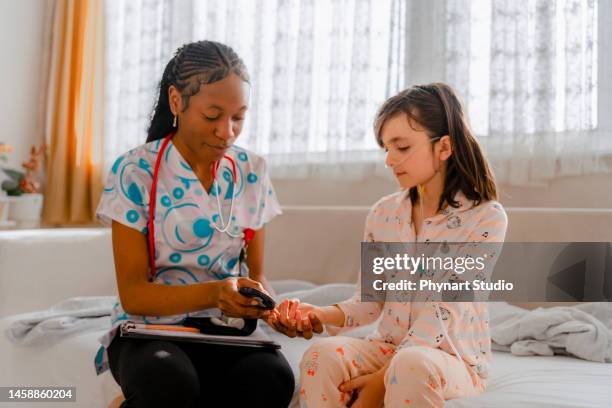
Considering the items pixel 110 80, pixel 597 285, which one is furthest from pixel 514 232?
pixel 110 80

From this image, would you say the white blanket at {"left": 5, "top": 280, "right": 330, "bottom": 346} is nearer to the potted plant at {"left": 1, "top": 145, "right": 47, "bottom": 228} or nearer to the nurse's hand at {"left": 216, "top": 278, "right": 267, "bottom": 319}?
the nurse's hand at {"left": 216, "top": 278, "right": 267, "bottom": 319}

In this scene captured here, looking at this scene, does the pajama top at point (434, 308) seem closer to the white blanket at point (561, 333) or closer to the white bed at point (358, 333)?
the white bed at point (358, 333)

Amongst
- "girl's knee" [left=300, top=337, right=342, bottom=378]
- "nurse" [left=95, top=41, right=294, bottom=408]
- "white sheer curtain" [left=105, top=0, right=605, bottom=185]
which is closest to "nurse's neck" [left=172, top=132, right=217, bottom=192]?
"nurse" [left=95, top=41, right=294, bottom=408]

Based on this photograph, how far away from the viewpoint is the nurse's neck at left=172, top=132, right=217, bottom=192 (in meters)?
1.45

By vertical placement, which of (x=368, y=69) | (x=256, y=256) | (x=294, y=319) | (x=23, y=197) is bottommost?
(x=294, y=319)

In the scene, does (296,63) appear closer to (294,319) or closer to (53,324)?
(53,324)

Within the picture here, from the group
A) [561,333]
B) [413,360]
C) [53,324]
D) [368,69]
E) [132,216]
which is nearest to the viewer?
[413,360]

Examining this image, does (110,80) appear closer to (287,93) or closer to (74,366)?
(287,93)

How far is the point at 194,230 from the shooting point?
139 cm

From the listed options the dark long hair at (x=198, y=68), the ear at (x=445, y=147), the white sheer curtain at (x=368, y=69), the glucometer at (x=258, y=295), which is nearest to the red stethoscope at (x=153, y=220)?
the dark long hair at (x=198, y=68)

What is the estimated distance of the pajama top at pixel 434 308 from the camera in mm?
1253

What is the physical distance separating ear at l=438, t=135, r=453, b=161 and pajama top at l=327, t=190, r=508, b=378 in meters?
0.09

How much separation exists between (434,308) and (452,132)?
1.24 ft

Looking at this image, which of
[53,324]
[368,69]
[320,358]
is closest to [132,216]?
[320,358]
